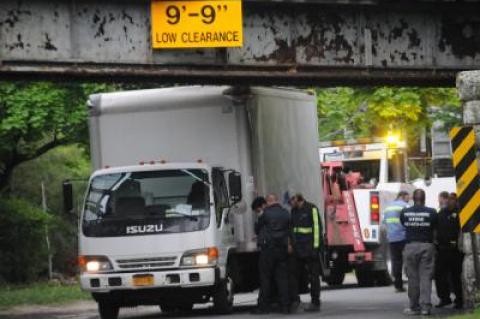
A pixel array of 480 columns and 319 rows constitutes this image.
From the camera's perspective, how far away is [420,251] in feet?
62.0

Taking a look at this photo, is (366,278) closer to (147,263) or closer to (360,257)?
(360,257)

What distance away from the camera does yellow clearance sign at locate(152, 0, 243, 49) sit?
19188mm

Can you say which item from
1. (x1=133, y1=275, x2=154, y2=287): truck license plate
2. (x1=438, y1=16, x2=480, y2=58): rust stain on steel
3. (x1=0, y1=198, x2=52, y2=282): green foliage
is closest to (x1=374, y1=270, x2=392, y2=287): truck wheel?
A: (x1=438, y1=16, x2=480, y2=58): rust stain on steel

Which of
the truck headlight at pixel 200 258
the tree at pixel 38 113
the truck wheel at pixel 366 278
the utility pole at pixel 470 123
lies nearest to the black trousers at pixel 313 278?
the truck headlight at pixel 200 258

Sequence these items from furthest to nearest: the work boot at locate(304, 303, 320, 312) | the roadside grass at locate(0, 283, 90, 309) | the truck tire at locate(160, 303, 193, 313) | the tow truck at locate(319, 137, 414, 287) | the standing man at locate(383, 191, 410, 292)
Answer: the roadside grass at locate(0, 283, 90, 309)
the tow truck at locate(319, 137, 414, 287)
the standing man at locate(383, 191, 410, 292)
the truck tire at locate(160, 303, 193, 313)
the work boot at locate(304, 303, 320, 312)

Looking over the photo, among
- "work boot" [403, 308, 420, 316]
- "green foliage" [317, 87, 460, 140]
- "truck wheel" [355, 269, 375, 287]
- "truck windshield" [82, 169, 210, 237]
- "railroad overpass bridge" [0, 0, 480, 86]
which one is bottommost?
"truck wheel" [355, 269, 375, 287]

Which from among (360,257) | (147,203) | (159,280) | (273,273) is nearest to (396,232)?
(360,257)

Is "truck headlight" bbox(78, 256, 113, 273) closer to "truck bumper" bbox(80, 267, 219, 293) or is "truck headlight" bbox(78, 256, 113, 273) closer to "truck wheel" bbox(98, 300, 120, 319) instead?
"truck bumper" bbox(80, 267, 219, 293)

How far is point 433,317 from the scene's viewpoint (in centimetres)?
1853

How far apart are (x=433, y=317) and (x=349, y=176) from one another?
8.34 m

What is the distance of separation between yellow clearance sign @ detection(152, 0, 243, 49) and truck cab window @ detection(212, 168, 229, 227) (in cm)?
202

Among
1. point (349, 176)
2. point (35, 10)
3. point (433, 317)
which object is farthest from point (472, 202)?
point (349, 176)

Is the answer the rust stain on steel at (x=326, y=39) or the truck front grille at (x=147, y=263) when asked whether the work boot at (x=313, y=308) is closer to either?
the truck front grille at (x=147, y=263)

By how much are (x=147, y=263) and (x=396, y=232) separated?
7.32 metres
